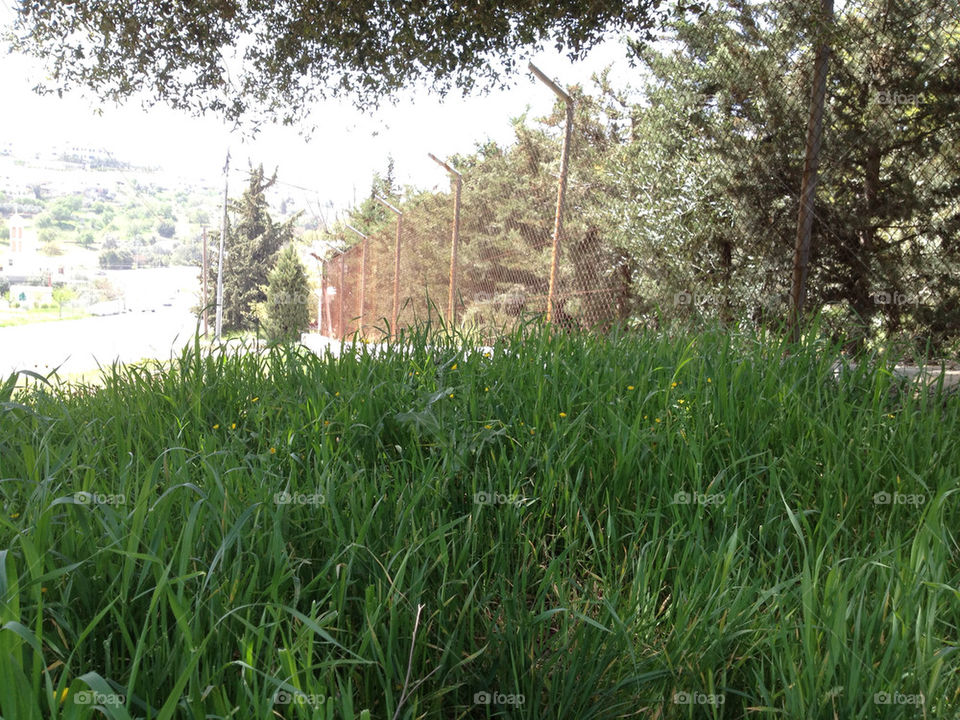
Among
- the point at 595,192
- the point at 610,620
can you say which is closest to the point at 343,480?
the point at 610,620

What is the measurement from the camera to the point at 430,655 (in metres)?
1.69

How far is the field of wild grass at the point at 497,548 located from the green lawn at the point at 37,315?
2.53 m

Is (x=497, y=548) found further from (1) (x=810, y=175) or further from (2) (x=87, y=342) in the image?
(2) (x=87, y=342)

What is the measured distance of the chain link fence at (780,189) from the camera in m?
5.48

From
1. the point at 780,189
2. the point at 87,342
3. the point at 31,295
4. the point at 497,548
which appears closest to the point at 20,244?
the point at 31,295

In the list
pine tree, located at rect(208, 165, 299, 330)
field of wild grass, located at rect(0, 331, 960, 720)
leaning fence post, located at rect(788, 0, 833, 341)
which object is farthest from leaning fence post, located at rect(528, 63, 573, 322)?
pine tree, located at rect(208, 165, 299, 330)

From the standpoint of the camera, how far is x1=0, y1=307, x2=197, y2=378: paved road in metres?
3.83

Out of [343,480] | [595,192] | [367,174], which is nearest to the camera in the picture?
[343,480]

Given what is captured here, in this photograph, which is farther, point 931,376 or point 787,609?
point 931,376

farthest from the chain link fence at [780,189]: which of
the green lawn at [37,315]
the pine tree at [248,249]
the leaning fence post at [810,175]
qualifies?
the pine tree at [248,249]

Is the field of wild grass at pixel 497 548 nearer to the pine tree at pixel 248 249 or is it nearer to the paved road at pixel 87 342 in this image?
the paved road at pixel 87 342

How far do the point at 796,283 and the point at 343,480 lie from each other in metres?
3.04

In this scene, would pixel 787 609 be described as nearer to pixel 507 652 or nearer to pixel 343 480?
pixel 507 652

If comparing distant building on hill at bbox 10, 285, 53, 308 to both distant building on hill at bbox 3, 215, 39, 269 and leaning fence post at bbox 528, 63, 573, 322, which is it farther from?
leaning fence post at bbox 528, 63, 573, 322
